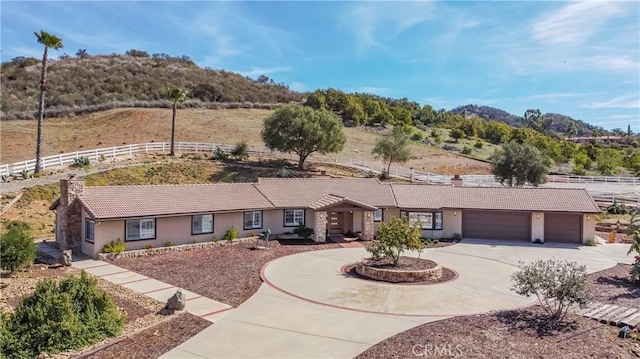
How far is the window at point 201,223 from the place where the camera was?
83.4 ft

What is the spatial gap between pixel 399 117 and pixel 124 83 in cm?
5175

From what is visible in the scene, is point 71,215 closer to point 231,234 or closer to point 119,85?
point 231,234

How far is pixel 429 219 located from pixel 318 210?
7817 millimetres

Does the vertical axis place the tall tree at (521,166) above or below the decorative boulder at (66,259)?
above

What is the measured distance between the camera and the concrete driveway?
1177 cm

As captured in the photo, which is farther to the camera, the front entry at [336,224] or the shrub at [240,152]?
the shrub at [240,152]

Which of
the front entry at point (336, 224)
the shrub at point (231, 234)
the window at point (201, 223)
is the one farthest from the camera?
the front entry at point (336, 224)

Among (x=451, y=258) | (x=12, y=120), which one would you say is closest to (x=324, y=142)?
(x=451, y=258)

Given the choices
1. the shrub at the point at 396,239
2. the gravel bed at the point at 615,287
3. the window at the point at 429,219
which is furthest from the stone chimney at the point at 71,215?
the gravel bed at the point at 615,287

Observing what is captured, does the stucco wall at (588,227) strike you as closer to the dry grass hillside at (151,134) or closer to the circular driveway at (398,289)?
the circular driveway at (398,289)

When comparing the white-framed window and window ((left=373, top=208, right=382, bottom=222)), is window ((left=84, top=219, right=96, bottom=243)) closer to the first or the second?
the white-framed window

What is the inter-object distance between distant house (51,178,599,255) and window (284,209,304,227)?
64 mm

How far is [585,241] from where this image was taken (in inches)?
Result: 1112

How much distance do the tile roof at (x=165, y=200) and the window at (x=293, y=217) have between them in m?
1.64
